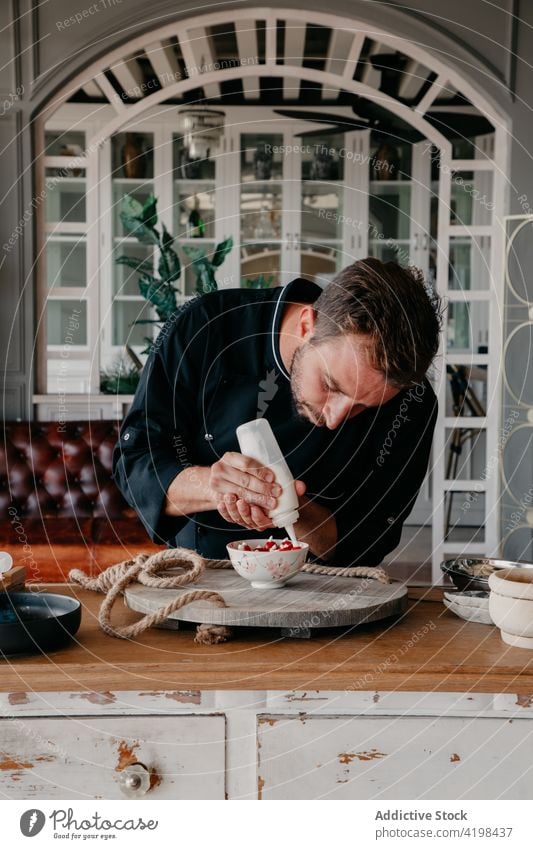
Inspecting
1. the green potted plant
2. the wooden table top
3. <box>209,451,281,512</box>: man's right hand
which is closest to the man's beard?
<box>209,451,281,512</box>: man's right hand

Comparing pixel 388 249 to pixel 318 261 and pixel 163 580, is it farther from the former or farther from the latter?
pixel 163 580

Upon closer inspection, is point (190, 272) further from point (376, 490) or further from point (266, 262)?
point (376, 490)

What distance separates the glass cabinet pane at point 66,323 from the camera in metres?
6.20

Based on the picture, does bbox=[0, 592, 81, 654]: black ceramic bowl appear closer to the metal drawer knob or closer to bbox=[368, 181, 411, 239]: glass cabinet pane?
the metal drawer knob

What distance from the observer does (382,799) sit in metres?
1.10

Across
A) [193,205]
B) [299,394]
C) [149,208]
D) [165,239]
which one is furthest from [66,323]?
[299,394]

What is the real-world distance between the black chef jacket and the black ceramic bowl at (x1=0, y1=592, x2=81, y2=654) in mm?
592

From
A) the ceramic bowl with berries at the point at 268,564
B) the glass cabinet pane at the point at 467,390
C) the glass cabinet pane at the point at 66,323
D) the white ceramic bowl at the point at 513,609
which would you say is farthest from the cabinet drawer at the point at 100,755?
the glass cabinet pane at the point at 66,323

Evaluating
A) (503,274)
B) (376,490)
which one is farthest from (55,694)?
(503,274)

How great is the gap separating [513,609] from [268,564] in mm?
366

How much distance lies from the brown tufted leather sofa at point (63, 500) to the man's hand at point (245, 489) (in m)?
2.15

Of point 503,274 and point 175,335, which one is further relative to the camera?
point 503,274

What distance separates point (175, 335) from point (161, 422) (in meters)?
0.21
